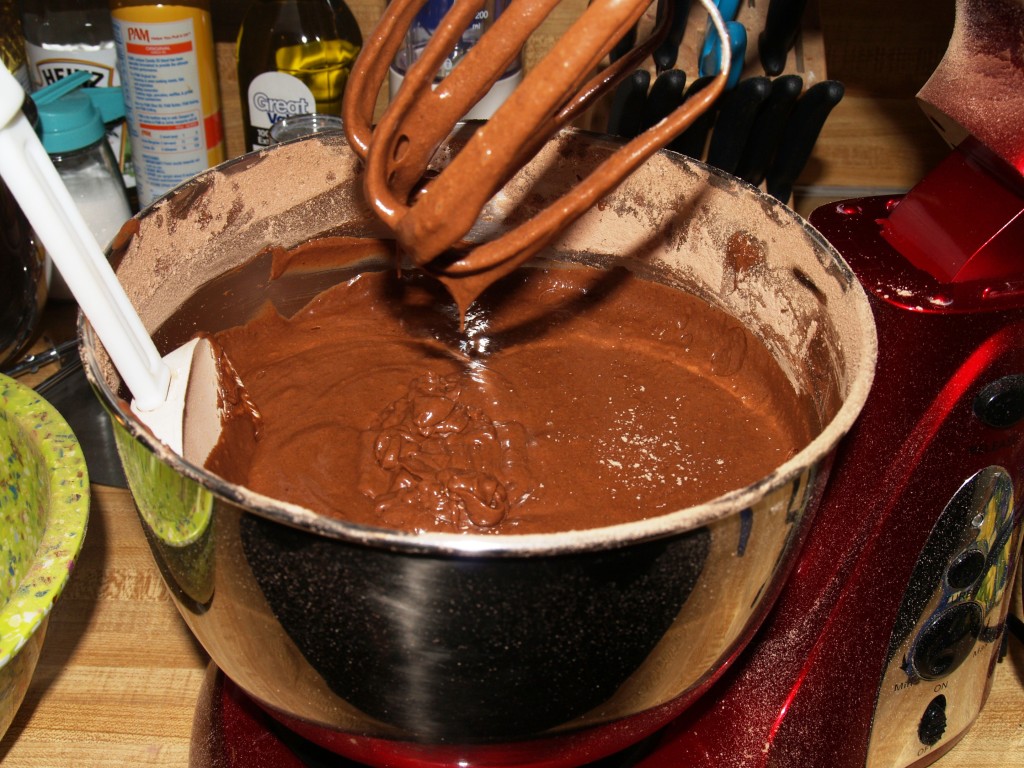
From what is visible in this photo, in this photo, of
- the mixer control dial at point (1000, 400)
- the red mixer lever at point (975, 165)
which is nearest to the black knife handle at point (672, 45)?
the red mixer lever at point (975, 165)

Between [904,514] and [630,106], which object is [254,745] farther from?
[630,106]

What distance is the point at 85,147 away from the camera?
96 centimetres

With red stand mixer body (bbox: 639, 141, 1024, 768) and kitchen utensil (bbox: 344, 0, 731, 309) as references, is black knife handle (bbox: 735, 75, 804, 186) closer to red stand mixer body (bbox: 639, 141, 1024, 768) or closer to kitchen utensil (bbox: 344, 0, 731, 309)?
red stand mixer body (bbox: 639, 141, 1024, 768)

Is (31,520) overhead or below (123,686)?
overhead

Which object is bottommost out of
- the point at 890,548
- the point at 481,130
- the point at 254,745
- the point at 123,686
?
the point at 123,686

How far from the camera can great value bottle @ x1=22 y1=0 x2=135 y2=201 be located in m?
1.04

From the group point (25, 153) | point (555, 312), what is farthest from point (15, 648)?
point (555, 312)

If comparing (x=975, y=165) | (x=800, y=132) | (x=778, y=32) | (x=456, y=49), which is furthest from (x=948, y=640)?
(x=456, y=49)

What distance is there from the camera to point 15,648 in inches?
22.5

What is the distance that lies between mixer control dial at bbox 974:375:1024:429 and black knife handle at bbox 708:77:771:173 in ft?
1.07

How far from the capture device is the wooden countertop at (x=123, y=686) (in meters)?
0.74

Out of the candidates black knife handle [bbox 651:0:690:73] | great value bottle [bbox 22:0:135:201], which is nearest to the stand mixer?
black knife handle [bbox 651:0:690:73]

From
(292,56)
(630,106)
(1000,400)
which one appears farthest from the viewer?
(292,56)

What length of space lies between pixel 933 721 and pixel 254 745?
0.46m
